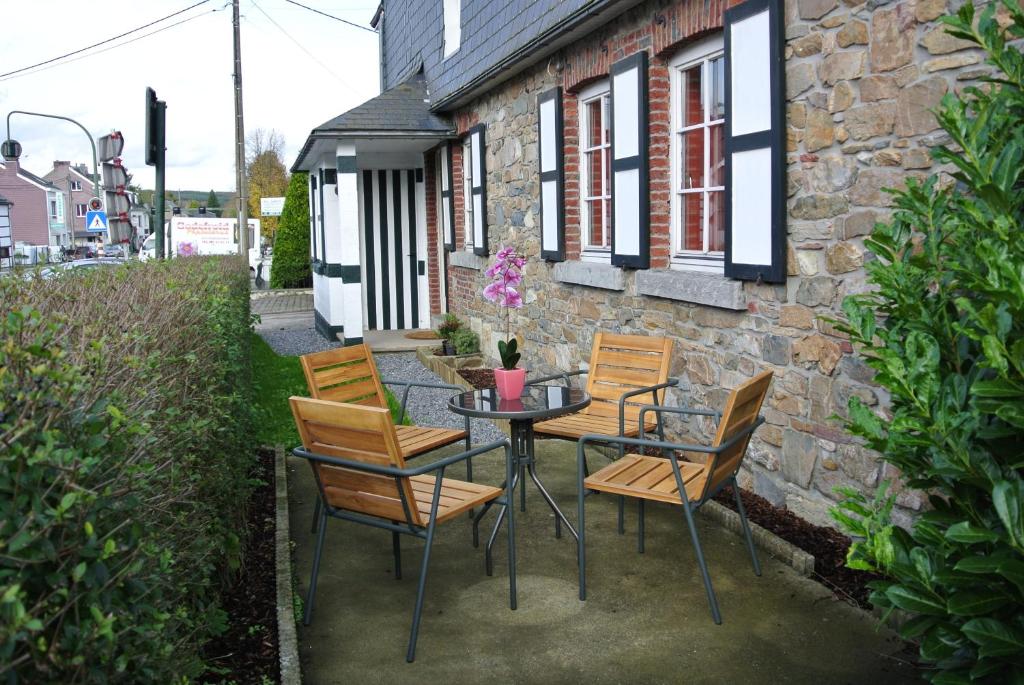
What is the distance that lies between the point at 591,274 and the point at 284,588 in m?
3.92

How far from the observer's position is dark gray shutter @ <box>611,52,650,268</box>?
6340 millimetres

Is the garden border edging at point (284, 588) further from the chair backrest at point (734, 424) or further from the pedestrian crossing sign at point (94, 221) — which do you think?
the pedestrian crossing sign at point (94, 221)

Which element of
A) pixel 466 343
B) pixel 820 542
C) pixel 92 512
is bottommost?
pixel 820 542

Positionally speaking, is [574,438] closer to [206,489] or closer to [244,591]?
[244,591]

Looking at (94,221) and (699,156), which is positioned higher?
(94,221)

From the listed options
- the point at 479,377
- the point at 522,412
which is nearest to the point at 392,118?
the point at 479,377

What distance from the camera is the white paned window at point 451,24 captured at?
12250mm

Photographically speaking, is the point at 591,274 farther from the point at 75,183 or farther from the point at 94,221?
the point at 75,183

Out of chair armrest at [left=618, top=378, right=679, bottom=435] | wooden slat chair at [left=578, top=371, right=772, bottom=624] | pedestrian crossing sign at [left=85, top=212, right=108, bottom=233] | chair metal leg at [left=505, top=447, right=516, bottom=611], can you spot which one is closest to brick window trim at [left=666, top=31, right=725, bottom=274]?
chair armrest at [left=618, top=378, right=679, bottom=435]

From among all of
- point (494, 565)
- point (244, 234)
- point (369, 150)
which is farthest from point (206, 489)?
point (244, 234)

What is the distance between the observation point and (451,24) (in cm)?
1241

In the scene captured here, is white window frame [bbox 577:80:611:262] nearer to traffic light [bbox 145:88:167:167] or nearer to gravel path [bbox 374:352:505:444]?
gravel path [bbox 374:352:505:444]

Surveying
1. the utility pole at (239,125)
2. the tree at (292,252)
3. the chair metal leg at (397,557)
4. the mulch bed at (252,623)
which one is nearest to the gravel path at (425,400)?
the mulch bed at (252,623)

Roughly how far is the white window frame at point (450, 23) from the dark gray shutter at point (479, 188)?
6.44 feet
